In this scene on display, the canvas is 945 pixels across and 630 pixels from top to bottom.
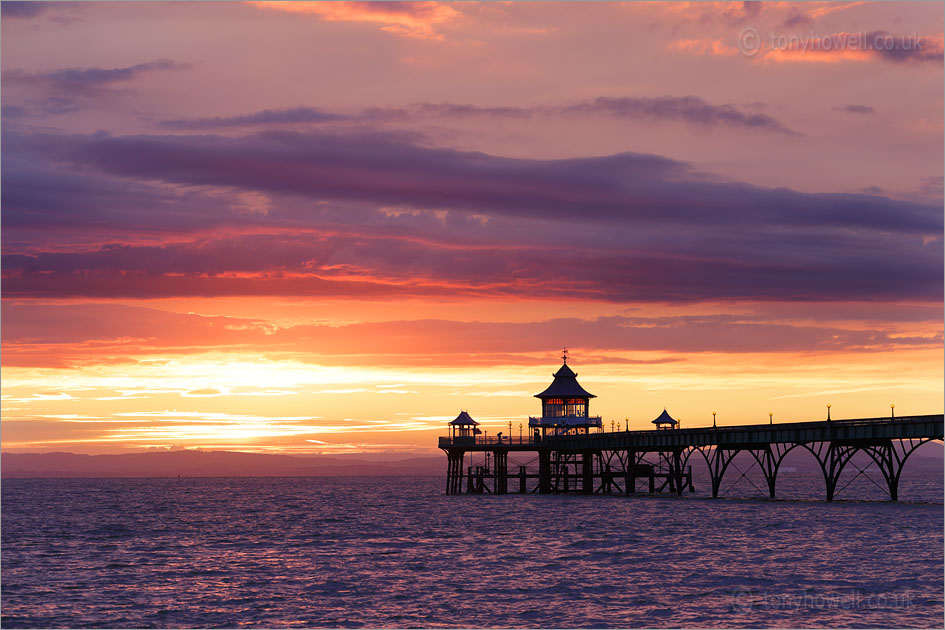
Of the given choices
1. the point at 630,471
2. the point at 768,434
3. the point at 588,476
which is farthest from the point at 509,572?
the point at 588,476

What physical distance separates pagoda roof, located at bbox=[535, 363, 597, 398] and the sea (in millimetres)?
37772

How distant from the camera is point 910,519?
73312 millimetres

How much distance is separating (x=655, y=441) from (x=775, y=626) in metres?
68.7

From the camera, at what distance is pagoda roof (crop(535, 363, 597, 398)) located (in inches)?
5017

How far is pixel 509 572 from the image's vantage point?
2073 inches

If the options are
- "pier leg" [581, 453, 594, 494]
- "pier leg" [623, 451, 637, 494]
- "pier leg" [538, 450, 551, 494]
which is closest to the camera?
"pier leg" [623, 451, 637, 494]

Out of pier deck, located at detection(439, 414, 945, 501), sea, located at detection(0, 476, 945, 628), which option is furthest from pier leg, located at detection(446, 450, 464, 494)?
sea, located at detection(0, 476, 945, 628)

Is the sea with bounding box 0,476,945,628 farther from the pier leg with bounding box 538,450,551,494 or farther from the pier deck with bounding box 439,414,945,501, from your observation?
the pier leg with bounding box 538,450,551,494

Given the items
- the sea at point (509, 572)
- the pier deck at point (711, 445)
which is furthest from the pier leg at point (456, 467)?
the sea at point (509, 572)

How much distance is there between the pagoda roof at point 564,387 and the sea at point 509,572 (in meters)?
37.8

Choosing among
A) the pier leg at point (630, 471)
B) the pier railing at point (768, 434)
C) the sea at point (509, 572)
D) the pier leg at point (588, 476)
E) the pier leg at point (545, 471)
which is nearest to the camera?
the sea at point (509, 572)

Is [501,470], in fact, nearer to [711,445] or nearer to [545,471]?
[545,471]

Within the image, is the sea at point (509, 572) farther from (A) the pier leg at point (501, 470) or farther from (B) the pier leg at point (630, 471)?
(A) the pier leg at point (501, 470)

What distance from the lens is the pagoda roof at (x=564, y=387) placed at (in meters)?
127
